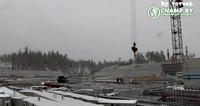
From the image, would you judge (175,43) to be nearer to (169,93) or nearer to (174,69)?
(174,69)

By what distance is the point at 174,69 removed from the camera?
2126 inches

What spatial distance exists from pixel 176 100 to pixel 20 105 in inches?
371

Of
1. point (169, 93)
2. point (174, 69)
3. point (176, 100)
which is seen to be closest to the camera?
point (176, 100)

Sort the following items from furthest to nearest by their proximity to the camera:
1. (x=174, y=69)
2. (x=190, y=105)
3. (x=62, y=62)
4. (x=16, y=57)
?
(x=62, y=62)
(x=16, y=57)
(x=174, y=69)
(x=190, y=105)

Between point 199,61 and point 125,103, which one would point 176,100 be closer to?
point 199,61

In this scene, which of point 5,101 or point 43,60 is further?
point 43,60

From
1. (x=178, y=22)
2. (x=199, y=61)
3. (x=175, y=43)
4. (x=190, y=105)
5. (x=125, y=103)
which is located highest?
(x=178, y=22)

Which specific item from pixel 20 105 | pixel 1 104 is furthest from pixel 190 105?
pixel 1 104

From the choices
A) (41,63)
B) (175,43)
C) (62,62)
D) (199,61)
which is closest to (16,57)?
(41,63)

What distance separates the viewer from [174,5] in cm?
4966

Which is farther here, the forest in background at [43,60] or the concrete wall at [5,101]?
the forest in background at [43,60]

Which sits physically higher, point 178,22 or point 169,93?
point 178,22

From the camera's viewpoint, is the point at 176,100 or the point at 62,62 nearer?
the point at 176,100

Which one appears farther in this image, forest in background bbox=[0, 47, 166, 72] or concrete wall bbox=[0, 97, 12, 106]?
forest in background bbox=[0, 47, 166, 72]
